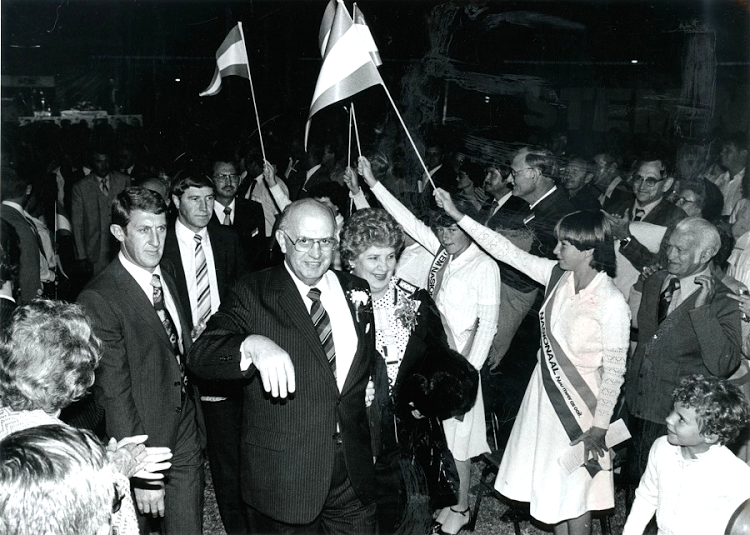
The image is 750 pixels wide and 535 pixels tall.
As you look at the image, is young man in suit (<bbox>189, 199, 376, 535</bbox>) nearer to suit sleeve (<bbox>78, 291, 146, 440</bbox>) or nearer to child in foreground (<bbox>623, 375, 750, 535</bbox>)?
suit sleeve (<bbox>78, 291, 146, 440</bbox>)

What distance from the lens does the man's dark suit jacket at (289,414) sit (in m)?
2.99

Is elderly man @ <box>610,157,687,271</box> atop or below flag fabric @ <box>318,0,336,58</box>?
below

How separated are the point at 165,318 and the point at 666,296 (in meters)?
2.44

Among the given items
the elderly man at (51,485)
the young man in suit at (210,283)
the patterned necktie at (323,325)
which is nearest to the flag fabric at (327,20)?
the young man in suit at (210,283)

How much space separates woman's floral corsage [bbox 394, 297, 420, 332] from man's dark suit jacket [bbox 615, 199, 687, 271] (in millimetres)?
1473

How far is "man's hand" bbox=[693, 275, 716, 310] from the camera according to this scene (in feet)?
11.8

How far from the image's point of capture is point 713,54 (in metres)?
4.54

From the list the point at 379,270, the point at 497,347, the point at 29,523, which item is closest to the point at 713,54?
the point at 497,347

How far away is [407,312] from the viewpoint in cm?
355

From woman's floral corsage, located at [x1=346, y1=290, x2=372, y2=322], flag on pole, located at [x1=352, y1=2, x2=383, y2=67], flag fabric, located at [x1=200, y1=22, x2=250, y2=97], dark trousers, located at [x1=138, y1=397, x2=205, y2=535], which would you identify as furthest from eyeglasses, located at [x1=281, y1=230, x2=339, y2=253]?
flag fabric, located at [x1=200, y1=22, x2=250, y2=97]

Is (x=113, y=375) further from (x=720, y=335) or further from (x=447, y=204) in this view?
(x=720, y=335)

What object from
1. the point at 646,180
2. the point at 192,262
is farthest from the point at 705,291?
the point at 192,262

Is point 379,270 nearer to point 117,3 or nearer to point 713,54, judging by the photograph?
point 713,54

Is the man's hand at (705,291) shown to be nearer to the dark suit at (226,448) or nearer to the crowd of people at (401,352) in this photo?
the crowd of people at (401,352)
